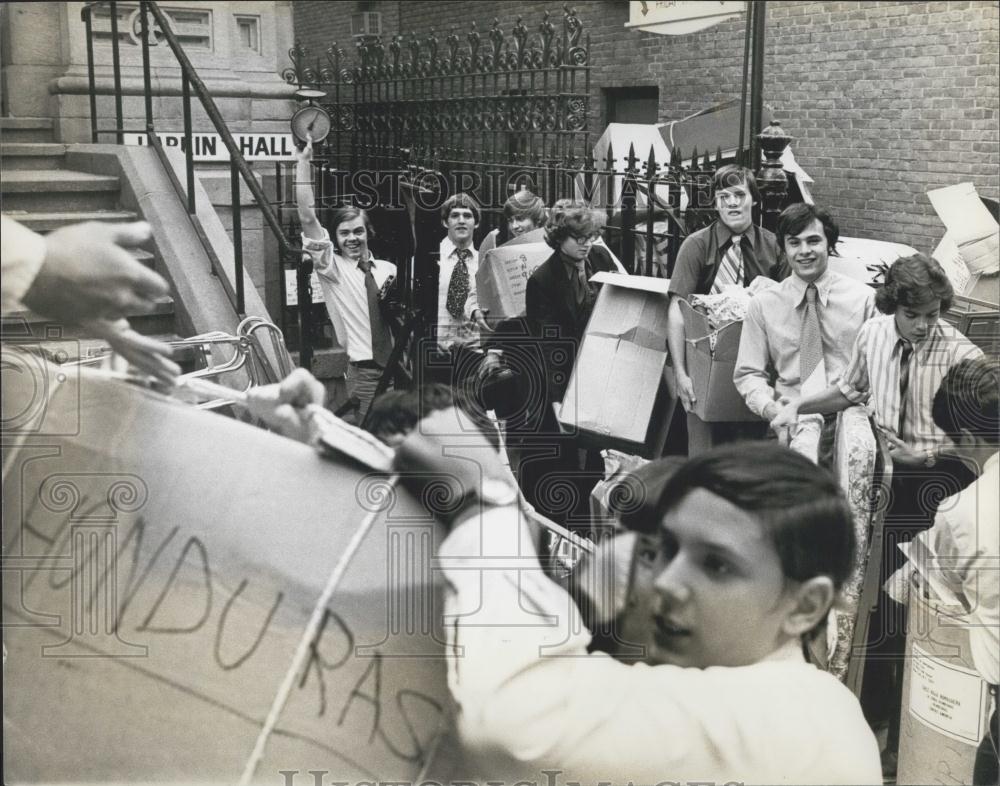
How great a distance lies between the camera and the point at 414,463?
255cm

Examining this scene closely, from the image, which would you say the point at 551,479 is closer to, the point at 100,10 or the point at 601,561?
the point at 601,561

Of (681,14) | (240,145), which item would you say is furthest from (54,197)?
(681,14)

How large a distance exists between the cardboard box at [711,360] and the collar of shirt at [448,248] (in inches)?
22.0

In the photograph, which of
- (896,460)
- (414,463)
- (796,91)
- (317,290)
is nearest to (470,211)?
(317,290)

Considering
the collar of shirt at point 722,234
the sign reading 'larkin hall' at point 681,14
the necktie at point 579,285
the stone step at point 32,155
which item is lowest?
the necktie at point 579,285

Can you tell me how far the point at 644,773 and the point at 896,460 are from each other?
1.09m

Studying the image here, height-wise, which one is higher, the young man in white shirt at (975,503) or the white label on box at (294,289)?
the white label on box at (294,289)

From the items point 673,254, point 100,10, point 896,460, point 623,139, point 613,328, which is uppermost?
point 100,10

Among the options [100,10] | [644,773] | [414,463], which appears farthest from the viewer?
[100,10]

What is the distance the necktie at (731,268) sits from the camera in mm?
2854

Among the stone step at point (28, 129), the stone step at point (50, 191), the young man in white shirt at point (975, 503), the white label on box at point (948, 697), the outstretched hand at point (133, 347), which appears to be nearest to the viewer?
the outstretched hand at point (133, 347)

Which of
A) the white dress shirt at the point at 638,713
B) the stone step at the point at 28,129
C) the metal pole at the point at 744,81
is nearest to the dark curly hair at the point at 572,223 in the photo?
the metal pole at the point at 744,81

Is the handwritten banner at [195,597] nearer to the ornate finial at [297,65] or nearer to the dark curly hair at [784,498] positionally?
the dark curly hair at [784,498]

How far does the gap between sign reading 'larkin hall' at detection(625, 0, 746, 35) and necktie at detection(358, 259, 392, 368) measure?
91 cm
